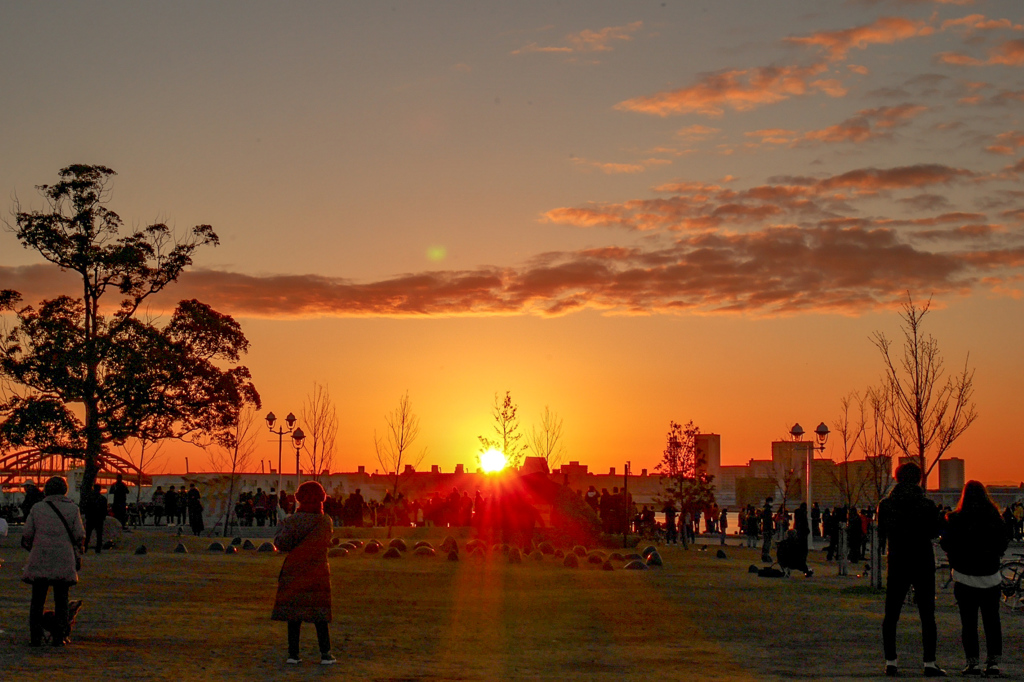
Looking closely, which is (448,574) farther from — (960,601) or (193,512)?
(193,512)

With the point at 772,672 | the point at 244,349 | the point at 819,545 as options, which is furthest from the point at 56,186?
the point at 772,672

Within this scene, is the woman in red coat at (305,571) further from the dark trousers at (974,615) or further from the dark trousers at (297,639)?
the dark trousers at (974,615)

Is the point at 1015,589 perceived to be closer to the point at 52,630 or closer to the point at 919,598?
the point at 919,598

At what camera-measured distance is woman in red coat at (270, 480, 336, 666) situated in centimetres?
1131

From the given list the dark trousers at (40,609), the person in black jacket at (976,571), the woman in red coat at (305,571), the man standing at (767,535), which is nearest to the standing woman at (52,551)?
the dark trousers at (40,609)

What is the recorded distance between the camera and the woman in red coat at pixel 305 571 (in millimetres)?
11312

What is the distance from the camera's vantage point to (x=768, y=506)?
3862 centimetres

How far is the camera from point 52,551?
12.2 m

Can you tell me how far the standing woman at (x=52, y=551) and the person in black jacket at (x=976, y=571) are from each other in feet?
27.6

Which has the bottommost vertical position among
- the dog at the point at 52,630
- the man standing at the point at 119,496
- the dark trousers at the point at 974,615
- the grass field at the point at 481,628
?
the grass field at the point at 481,628

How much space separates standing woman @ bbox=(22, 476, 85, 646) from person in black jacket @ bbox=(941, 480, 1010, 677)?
8.42m

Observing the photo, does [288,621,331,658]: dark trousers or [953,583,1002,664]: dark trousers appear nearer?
[953,583,1002,664]: dark trousers

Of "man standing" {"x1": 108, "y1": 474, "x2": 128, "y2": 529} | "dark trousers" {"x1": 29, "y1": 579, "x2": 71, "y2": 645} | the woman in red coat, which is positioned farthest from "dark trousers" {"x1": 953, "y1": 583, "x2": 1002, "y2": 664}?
"man standing" {"x1": 108, "y1": 474, "x2": 128, "y2": 529}

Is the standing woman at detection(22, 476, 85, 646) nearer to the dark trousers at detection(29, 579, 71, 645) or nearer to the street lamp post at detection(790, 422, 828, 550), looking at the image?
the dark trousers at detection(29, 579, 71, 645)
